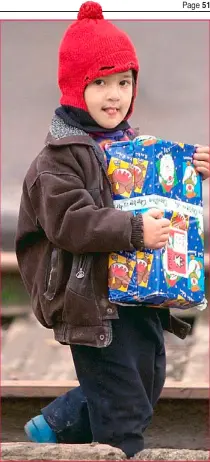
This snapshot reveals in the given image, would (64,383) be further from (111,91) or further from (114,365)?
(111,91)

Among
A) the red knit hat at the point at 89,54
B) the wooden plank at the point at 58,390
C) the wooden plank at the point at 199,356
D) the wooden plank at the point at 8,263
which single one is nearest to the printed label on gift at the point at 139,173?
the red knit hat at the point at 89,54

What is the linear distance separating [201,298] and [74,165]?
1.37 ft

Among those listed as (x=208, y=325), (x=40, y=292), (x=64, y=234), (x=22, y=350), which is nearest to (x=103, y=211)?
(x=64, y=234)

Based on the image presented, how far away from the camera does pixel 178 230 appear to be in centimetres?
222

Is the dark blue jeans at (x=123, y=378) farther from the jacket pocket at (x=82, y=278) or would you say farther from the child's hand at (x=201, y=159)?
the child's hand at (x=201, y=159)

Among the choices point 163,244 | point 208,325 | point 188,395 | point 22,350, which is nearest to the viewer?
point 163,244

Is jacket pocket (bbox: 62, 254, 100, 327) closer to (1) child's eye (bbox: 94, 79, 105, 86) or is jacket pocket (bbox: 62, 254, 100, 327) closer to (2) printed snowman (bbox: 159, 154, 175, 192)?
(2) printed snowman (bbox: 159, 154, 175, 192)

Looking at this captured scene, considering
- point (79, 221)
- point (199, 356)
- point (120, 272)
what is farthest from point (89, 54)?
point (199, 356)

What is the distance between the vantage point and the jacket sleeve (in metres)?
2.13

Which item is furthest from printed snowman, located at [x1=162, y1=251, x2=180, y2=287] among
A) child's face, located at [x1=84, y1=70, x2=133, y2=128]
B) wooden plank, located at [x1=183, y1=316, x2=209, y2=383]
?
wooden plank, located at [x1=183, y1=316, x2=209, y2=383]

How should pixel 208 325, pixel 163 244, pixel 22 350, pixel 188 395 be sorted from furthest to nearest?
pixel 208 325
pixel 22 350
pixel 188 395
pixel 163 244

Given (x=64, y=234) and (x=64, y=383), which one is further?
(x=64, y=383)

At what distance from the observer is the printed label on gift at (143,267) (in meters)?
2.15

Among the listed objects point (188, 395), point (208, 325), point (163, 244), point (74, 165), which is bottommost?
point (208, 325)
